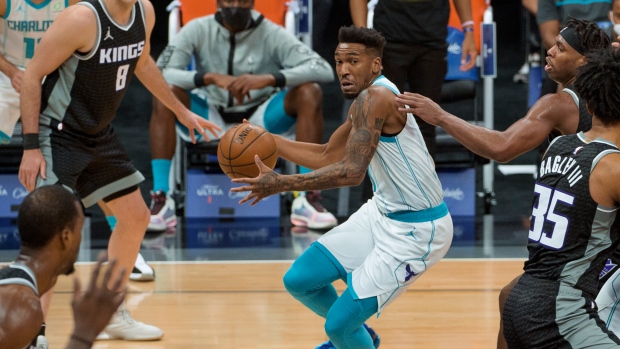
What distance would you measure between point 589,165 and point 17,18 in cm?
335

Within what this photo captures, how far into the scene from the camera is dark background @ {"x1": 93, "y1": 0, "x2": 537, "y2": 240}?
795cm

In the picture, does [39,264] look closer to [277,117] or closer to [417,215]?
[417,215]

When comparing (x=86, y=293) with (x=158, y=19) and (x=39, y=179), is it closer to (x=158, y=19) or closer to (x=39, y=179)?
Answer: (x=39, y=179)

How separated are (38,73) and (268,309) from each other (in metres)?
1.75

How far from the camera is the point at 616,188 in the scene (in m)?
3.10

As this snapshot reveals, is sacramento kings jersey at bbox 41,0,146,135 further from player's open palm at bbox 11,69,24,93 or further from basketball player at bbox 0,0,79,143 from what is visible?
basketball player at bbox 0,0,79,143

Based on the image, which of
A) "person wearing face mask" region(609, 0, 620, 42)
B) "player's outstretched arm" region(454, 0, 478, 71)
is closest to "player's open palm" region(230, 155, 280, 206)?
"person wearing face mask" region(609, 0, 620, 42)

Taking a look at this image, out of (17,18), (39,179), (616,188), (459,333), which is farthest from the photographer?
(17,18)

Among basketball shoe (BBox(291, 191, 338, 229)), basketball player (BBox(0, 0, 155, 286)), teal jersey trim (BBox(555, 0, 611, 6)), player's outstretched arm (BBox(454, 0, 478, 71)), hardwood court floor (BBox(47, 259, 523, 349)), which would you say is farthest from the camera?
player's outstretched arm (BBox(454, 0, 478, 71))

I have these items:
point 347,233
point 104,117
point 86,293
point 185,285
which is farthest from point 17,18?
point 86,293

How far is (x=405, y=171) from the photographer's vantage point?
4.07 metres

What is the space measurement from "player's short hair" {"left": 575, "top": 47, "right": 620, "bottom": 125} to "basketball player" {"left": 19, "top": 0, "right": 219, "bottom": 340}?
2.16m

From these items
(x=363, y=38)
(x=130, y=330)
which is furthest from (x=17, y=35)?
(x=363, y=38)

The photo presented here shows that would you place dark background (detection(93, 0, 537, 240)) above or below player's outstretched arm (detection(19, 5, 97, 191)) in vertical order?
below
